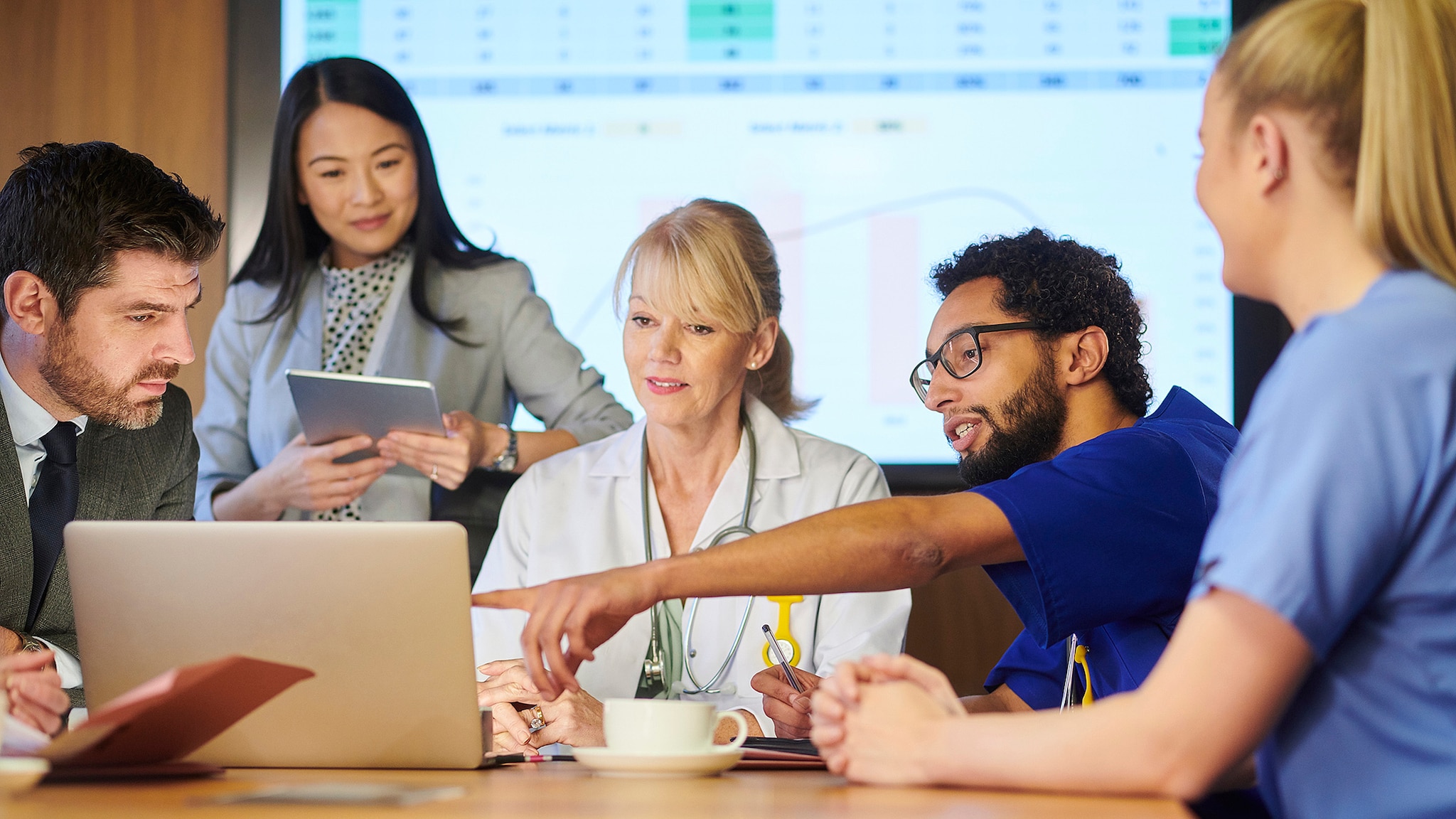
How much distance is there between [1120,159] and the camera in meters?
3.10

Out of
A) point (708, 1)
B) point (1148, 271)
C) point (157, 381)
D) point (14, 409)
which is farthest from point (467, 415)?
point (1148, 271)

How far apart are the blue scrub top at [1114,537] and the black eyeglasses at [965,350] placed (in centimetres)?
36

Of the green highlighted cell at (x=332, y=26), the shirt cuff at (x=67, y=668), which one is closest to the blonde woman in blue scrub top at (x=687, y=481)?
the shirt cuff at (x=67, y=668)

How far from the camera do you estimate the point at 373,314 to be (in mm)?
2793

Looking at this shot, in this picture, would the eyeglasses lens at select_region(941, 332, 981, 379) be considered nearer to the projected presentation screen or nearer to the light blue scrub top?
the light blue scrub top

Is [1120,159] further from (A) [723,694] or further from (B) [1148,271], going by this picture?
(A) [723,694]

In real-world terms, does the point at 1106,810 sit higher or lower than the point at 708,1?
lower

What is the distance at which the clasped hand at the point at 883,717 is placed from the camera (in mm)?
964

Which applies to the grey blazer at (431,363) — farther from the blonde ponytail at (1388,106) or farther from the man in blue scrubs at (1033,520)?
the blonde ponytail at (1388,106)

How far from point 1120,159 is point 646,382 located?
1.52 meters

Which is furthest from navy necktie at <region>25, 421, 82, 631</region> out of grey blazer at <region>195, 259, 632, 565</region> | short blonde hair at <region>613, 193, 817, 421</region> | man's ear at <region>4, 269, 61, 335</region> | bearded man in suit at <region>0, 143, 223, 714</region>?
short blonde hair at <region>613, 193, 817, 421</region>

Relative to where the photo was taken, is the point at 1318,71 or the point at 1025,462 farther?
the point at 1025,462

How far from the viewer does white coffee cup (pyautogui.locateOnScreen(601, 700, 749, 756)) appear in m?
1.09

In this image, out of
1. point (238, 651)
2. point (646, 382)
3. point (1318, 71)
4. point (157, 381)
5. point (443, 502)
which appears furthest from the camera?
point (443, 502)
